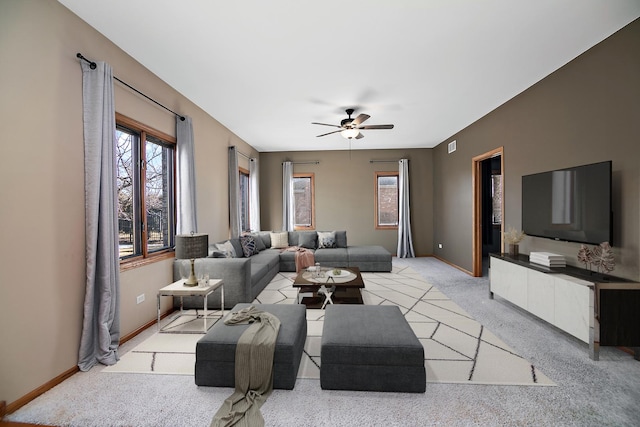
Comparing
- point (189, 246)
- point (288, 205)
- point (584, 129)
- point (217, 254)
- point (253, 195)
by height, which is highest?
point (584, 129)

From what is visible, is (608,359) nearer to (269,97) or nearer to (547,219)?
(547,219)

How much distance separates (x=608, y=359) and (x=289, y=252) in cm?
454

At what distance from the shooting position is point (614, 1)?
2105 mm

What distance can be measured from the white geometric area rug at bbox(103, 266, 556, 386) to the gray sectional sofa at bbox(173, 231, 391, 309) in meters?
0.40

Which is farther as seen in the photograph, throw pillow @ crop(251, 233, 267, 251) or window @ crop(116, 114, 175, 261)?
throw pillow @ crop(251, 233, 267, 251)

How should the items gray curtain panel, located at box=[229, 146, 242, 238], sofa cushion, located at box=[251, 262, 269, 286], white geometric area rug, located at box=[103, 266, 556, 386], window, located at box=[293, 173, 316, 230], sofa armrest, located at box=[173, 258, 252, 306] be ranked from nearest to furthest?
white geometric area rug, located at box=[103, 266, 556, 386] < sofa armrest, located at box=[173, 258, 252, 306] < sofa cushion, located at box=[251, 262, 269, 286] < gray curtain panel, located at box=[229, 146, 242, 238] < window, located at box=[293, 173, 316, 230]

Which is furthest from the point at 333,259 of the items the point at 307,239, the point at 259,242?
the point at 259,242

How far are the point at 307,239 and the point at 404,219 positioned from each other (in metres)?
2.67

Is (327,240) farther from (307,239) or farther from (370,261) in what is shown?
(370,261)

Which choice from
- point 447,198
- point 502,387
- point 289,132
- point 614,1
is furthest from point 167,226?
point 447,198

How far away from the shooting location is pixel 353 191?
24.4ft

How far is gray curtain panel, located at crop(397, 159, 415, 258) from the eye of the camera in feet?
23.4

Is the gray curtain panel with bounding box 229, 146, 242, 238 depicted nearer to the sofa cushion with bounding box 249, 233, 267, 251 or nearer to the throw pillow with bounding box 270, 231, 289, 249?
the sofa cushion with bounding box 249, 233, 267, 251

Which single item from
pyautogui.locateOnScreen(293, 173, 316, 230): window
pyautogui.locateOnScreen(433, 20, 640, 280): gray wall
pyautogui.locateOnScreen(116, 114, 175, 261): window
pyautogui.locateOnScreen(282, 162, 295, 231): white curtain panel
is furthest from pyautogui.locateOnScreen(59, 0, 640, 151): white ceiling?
pyautogui.locateOnScreen(293, 173, 316, 230): window
